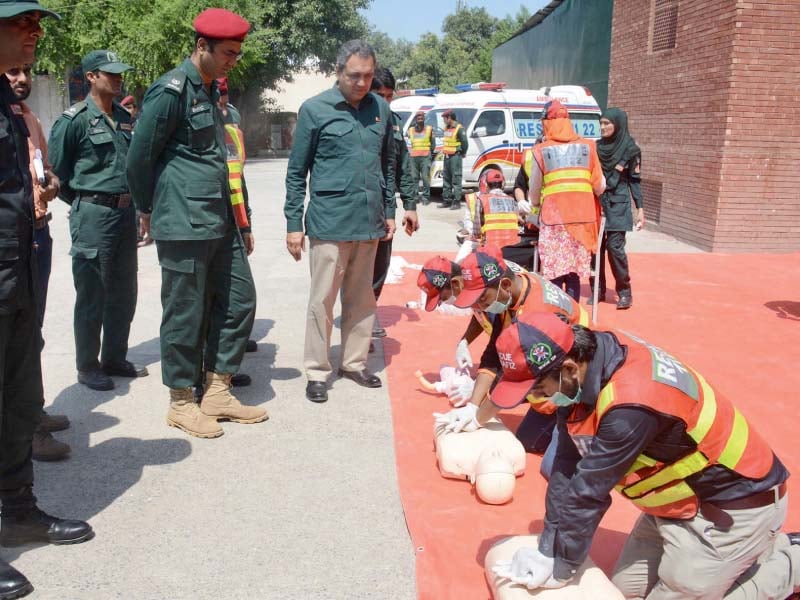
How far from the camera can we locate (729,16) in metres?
9.57

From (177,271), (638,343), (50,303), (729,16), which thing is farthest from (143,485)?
(729,16)

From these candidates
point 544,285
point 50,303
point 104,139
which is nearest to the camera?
point 544,285

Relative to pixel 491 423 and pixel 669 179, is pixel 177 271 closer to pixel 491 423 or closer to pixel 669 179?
pixel 491 423

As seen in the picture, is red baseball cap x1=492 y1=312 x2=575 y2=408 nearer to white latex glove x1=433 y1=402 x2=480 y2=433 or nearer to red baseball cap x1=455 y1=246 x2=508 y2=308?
red baseball cap x1=455 y1=246 x2=508 y2=308

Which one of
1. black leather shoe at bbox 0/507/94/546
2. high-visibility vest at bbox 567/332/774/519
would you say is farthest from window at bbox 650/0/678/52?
black leather shoe at bbox 0/507/94/546

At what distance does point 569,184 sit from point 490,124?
10.0 m

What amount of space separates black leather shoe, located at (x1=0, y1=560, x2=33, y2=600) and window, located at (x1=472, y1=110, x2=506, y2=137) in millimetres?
13727

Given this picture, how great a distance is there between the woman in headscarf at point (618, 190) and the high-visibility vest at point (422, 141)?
337 inches

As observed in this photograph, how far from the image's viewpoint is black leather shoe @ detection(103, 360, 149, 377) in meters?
5.05

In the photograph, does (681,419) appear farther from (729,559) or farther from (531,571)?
(531,571)

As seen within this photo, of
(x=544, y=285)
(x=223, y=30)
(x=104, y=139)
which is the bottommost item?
(x=544, y=285)

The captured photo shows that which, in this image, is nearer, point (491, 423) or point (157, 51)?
point (491, 423)

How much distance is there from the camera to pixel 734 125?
9.64 m

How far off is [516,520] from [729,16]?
27.9ft
